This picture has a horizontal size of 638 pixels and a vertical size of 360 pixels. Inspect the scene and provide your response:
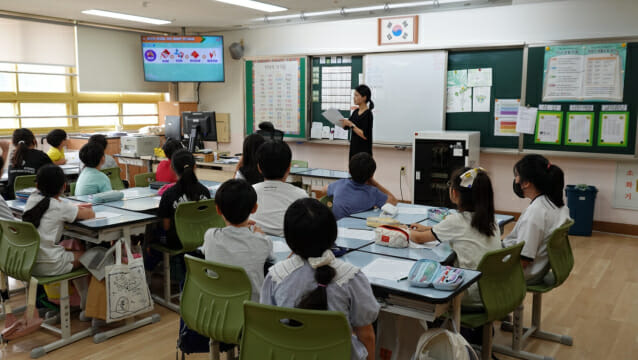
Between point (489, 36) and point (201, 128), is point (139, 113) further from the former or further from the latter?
point (489, 36)

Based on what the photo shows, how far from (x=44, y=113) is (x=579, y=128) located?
720cm

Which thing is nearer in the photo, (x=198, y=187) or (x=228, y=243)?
(x=228, y=243)

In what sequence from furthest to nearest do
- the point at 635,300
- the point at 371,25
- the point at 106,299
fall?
1. the point at 371,25
2. the point at 635,300
3. the point at 106,299

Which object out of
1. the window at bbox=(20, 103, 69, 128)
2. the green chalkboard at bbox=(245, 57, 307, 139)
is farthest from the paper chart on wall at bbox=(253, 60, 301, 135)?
the window at bbox=(20, 103, 69, 128)

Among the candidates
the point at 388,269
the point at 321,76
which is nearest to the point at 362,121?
the point at 321,76

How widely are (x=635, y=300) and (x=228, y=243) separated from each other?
10.5 ft

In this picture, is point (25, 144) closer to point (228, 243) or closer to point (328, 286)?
point (228, 243)

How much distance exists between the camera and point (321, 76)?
7230 millimetres

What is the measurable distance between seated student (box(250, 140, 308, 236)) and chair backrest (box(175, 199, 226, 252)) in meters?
0.61

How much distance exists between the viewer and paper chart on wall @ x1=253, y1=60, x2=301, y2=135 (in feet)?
24.5

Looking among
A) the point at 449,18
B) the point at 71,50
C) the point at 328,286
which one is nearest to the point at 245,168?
the point at 328,286

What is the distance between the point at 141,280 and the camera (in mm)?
3129

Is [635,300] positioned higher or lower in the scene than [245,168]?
lower

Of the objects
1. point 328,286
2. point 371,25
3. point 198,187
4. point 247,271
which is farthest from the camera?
point 371,25
